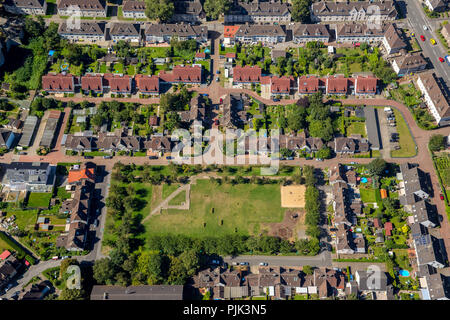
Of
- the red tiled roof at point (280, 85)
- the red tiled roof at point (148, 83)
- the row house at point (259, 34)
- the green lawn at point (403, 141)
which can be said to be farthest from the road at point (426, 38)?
the red tiled roof at point (148, 83)

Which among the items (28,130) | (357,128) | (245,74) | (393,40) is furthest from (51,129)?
(393,40)

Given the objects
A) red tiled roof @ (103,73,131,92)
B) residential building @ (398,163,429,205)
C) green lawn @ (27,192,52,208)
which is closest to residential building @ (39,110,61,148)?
green lawn @ (27,192,52,208)

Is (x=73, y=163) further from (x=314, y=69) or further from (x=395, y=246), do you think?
(x=395, y=246)

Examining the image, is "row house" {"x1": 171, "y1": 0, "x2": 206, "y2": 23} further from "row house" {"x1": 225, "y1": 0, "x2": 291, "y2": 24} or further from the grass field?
the grass field

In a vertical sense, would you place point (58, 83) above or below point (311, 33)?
below

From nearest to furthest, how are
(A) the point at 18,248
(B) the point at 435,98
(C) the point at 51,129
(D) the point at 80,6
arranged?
1. (A) the point at 18,248
2. (C) the point at 51,129
3. (B) the point at 435,98
4. (D) the point at 80,6

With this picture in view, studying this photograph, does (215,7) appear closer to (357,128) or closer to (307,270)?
(357,128)
